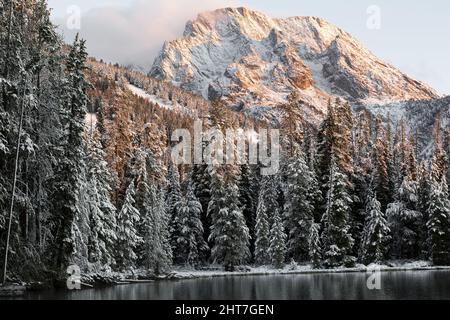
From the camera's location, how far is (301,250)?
198 feet

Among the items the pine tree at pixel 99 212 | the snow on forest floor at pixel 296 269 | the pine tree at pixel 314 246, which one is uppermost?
the pine tree at pixel 99 212

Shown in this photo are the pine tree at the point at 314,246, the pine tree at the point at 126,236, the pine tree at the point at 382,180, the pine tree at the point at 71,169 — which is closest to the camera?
the pine tree at the point at 71,169

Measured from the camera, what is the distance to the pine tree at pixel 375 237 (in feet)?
187

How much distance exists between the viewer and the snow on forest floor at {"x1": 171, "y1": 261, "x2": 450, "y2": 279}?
53125mm

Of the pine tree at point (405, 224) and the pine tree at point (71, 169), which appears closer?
the pine tree at point (71, 169)

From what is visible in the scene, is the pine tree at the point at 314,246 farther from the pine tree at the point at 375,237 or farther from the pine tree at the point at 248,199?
the pine tree at the point at 248,199

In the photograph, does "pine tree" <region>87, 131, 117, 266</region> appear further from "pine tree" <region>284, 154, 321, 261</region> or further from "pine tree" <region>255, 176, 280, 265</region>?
"pine tree" <region>284, 154, 321, 261</region>

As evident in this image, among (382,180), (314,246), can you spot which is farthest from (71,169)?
(382,180)

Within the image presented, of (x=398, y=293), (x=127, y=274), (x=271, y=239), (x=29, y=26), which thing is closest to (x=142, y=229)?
(x=127, y=274)

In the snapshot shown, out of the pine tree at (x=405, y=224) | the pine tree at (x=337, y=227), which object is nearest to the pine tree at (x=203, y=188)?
the pine tree at (x=337, y=227)

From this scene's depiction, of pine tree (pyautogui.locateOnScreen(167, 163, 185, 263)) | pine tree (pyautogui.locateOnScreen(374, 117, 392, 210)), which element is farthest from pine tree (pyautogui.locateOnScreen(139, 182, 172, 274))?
pine tree (pyautogui.locateOnScreen(374, 117, 392, 210))

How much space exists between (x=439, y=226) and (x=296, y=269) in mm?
15542

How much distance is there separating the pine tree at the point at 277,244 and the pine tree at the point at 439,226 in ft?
50.6

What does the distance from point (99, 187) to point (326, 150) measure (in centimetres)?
2936
